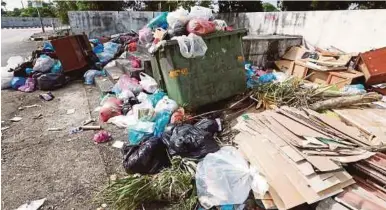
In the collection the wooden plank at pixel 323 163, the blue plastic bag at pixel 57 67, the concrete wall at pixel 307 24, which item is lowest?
the blue plastic bag at pixel 57 67

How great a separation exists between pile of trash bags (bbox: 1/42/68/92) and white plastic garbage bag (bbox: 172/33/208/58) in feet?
13.8

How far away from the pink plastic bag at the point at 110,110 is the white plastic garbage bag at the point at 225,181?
2.40 m

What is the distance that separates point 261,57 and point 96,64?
465 centimetres

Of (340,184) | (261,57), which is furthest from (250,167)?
(261,57)

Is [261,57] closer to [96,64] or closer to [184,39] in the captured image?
[184,39]

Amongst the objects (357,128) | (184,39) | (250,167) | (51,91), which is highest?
(184,39)

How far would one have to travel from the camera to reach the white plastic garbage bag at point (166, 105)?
12.9 feet

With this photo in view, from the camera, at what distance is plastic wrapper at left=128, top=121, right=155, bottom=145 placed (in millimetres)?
3566

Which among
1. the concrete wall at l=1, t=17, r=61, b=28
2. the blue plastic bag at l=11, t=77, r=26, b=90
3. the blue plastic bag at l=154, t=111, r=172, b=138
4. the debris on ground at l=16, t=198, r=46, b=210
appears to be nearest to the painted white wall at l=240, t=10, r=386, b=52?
the blue plastic bag at l=154, t=111, r=172, b=138

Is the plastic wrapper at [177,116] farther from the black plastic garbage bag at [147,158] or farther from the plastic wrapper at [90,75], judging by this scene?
the plastic wrapper at [90,75]

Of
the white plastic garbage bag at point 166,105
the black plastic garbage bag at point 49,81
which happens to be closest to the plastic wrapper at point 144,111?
the white plastic garbage bag at point 166,105

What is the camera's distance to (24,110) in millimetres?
5203

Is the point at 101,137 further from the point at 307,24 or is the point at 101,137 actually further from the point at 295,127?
the point at 307,24

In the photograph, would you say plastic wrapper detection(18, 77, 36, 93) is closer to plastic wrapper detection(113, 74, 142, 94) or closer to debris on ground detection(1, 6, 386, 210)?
debris on ground detection(1, 6, 386, 210)
